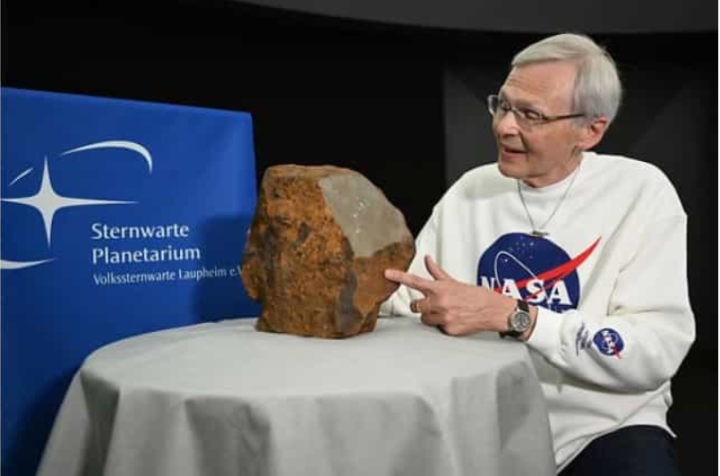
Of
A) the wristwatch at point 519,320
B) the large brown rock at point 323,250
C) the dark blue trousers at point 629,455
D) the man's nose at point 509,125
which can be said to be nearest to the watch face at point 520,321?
the wristwatch at point 519,320

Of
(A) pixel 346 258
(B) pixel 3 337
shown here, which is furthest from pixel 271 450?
(B) pixel 3 337

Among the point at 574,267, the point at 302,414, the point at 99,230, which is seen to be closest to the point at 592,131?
the point at 574,267

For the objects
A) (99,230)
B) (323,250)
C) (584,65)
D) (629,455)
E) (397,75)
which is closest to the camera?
(323,250)

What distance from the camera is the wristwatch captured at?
1487 mm

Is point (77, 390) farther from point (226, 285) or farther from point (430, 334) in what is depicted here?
point (226, 285)

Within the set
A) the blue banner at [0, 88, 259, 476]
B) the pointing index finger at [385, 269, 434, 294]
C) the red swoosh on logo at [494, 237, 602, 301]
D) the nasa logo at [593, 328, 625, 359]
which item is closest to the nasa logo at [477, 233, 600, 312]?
the red swoosh on logo at [494, 237, 602, 301]

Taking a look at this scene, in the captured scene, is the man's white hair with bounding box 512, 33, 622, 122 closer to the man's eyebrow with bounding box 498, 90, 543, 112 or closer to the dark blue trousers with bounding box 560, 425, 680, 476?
the man's eyebrow with bounding box 498, 90, 543, 112

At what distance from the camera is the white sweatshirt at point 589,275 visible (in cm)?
150

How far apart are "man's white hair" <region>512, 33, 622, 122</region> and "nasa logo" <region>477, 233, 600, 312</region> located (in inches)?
14.0

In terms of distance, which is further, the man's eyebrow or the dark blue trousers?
the man's eyebrow

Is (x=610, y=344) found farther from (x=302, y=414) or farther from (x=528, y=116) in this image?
(x=302, y=414)

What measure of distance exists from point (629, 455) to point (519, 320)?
0.40 m

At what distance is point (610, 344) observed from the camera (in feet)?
4.82

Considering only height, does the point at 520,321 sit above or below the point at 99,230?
below
